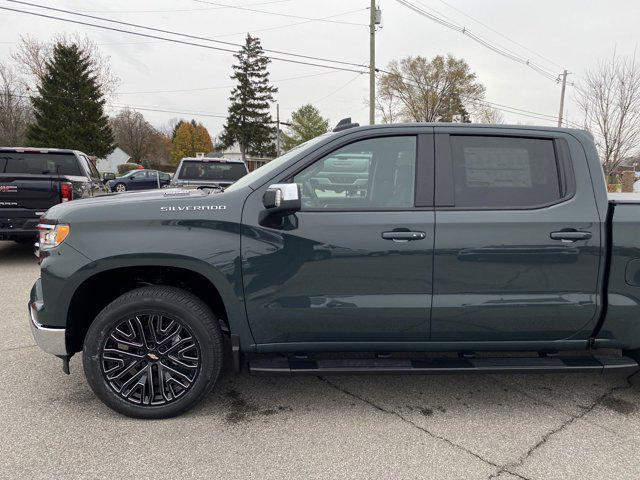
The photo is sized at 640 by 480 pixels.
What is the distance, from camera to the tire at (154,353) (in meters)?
2.79

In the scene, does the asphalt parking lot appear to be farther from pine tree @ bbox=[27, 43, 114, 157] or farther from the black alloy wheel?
pine tree @ bbox=[27, 43, 114, 157]

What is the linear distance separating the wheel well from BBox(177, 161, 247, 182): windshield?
7007mm

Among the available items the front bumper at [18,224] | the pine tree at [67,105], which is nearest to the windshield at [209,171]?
the front bumper at [18,224]

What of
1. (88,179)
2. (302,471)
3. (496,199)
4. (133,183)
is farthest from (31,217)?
(133,183)

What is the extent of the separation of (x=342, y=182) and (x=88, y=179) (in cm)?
631

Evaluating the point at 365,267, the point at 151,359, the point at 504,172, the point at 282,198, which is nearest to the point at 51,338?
the point at 151,359

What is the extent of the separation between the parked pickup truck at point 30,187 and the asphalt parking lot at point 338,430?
13.2ft

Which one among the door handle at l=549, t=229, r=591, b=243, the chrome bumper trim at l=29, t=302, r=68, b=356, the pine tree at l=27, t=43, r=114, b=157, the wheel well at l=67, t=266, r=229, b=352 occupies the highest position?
the pine tree at l=27, t=43, r=114, b=157

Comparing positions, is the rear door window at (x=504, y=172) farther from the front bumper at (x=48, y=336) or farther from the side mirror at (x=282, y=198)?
the front bumper at (x=48, y=336)

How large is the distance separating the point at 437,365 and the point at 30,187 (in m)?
6.71

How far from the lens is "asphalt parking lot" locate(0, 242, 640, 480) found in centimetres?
245

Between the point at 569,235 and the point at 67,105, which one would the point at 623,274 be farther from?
the point at 67,105

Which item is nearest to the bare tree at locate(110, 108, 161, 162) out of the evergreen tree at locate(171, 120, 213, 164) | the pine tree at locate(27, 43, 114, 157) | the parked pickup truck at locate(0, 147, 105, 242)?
the evergreen tree at locate(171, 120, 213, 164)

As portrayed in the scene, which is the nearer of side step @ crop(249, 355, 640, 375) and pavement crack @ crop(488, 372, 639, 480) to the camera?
pavement crack @ crop(488, 372, 639, 480)
